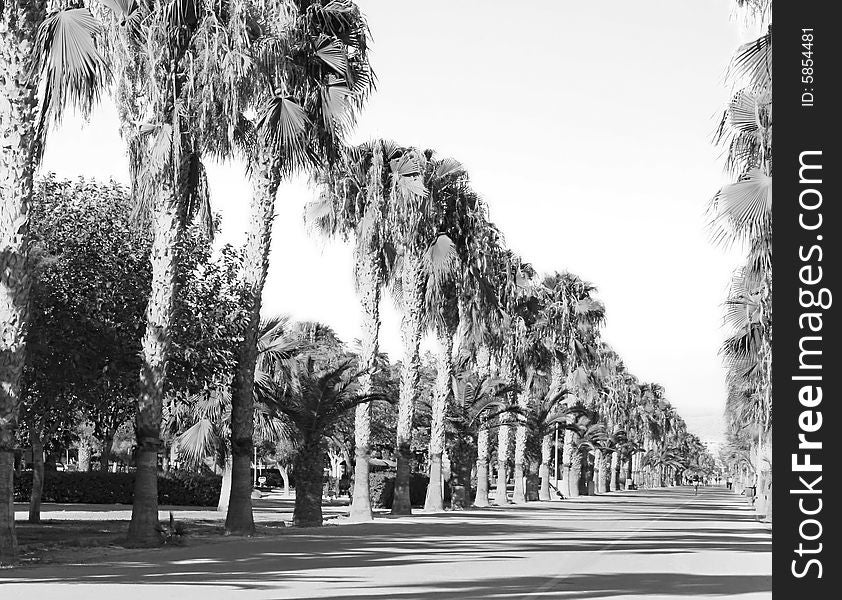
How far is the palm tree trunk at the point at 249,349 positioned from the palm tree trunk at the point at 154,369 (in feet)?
13.1

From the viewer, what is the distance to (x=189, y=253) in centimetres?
2862

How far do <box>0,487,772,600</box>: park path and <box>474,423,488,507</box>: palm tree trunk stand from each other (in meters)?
23.1

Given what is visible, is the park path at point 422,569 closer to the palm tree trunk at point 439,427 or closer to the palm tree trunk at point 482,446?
the palm tree trunk at point 439,427

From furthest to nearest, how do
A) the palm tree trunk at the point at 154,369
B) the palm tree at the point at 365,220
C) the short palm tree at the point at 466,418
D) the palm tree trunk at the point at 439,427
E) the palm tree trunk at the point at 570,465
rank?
1. the palm tree trunk at the point at 570,465
2. the short palm tree at the point at 466,418
3. the palm tree trunk at the point at 439,427
4. the palm tree at the point at 365,220
5. the palm tree trunk at the point at 154,369

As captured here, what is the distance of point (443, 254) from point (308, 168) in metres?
11.9

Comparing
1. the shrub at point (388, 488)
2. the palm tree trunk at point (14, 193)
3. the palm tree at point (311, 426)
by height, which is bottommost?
the shrub at point (388, 488)

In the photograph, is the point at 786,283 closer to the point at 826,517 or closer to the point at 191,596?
the point at 826,517

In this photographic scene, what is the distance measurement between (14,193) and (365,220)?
57.9ft

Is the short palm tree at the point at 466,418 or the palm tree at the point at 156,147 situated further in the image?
the short palm tree at the point at 466,418

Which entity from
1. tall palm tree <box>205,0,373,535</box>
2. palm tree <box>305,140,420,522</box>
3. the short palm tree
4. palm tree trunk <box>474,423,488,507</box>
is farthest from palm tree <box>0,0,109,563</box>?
palm tree trunk <box>474,423,488,507</box>

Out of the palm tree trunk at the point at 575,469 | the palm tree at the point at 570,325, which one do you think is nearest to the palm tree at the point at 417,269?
the palm tree at the point at 570,325

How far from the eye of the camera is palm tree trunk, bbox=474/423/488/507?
5386 centimetres

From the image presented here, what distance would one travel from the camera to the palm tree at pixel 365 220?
3681 centimetres

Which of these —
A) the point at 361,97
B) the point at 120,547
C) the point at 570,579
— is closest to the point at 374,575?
the point at 570,579
